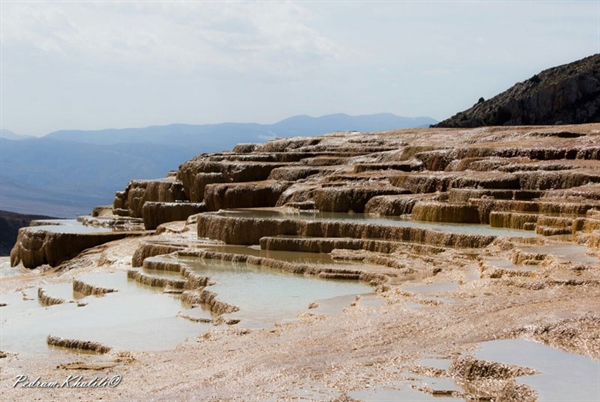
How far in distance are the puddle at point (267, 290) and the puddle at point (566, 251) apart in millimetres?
3549

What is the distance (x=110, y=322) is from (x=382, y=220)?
10.8m

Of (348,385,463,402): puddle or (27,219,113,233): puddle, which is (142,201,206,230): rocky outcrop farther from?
(348,385,463,402): puddle

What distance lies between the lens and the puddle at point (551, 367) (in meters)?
9.08

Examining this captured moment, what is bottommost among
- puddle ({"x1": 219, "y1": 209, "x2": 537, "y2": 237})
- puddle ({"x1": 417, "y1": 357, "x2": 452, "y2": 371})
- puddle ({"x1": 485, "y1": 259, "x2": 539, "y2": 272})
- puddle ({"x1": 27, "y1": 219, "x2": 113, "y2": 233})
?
puddle ({"x1": 27, "y1": 219, "x2": 113, "y2": 233})

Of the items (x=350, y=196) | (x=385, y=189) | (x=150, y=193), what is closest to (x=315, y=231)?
(x=350, y=196)

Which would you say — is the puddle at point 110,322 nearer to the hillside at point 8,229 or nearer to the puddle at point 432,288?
the puddle at point 432,288

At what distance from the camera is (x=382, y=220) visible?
2641 cm

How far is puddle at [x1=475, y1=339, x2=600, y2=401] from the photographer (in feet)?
29.8

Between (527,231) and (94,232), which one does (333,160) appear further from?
(527,231)

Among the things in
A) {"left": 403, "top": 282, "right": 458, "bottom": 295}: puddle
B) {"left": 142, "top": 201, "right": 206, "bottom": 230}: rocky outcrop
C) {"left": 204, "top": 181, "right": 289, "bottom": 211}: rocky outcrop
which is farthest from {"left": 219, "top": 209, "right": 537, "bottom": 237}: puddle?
{"left": 142, "top": 201, "right": 206, "bottom": 230}: rocky outcrop

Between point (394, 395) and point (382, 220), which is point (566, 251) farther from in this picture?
point (394, 395)

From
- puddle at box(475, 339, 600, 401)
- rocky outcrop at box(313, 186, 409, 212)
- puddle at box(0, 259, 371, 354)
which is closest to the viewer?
puddle at box(475, 339, 600, 401)

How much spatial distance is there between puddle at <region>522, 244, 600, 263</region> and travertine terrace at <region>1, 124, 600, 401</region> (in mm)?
57

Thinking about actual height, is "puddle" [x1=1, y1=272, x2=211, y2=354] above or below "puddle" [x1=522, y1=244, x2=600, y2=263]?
below
